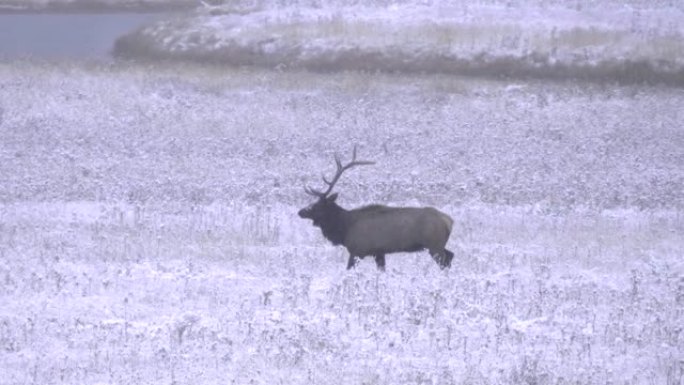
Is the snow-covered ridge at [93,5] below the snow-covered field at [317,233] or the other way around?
below

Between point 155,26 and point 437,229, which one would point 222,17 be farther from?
point 437,229

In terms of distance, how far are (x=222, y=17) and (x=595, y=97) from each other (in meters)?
12.8

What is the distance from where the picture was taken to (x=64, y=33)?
3538cm

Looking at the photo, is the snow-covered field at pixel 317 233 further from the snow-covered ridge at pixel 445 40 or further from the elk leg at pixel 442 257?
the snow-covered ridge at pixel 445 40

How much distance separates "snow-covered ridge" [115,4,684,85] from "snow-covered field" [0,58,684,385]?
1.86 m

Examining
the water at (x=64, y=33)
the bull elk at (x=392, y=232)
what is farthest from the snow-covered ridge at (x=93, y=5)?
the bull elk at (x=392, y=232)

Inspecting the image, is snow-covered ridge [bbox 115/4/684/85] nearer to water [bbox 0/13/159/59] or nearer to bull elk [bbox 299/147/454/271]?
water [bbox 0/13/159/59]

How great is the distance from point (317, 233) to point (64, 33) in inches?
850

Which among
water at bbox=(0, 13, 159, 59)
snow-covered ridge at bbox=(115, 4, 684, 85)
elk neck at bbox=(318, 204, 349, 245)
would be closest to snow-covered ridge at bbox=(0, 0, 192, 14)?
water at bbox=(0, 13, 159, 59)

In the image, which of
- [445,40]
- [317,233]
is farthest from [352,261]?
[445,40]

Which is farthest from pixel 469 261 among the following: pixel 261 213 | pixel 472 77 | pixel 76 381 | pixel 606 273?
pixel 472 77

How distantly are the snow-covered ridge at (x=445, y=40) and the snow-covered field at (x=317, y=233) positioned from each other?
1.86 metres

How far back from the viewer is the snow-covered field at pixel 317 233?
9.59 meters

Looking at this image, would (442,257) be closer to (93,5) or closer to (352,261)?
(352,261)
